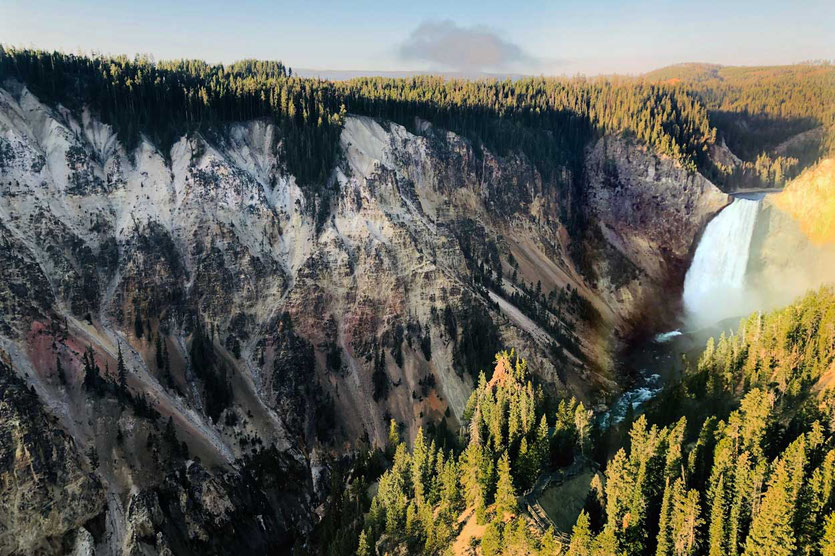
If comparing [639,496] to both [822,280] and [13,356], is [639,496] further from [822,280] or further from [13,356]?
[822,280]

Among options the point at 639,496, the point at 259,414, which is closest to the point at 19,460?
the point at 259,414

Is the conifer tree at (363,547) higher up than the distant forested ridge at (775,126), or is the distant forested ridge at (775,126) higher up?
the distant forested ridge at (775,126)

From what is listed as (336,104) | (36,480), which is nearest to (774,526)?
(36,480)

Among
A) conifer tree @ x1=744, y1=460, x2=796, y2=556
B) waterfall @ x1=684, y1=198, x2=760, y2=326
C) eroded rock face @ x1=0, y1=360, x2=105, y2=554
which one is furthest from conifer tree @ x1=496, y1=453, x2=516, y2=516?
waterfall @ x1=684, y1=198, x2=760, y2=326

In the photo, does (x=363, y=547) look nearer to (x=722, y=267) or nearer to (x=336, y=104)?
(x=336, y=104)

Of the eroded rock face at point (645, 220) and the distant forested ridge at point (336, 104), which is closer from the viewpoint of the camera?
the distant forested ridge at point (336, 104)

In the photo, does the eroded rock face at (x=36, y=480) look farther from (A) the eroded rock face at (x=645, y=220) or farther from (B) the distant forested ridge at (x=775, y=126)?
(B) the distant forested ridge at (x=775, y=126)

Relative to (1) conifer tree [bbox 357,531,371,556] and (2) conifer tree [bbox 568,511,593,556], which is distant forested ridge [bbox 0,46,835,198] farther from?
(2) conifer tree [bbox 568,511,593,556]

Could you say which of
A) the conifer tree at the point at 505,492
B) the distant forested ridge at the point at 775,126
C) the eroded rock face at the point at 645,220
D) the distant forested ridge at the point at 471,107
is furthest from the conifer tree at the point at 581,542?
the distant forested ridge at the point at 775,126
